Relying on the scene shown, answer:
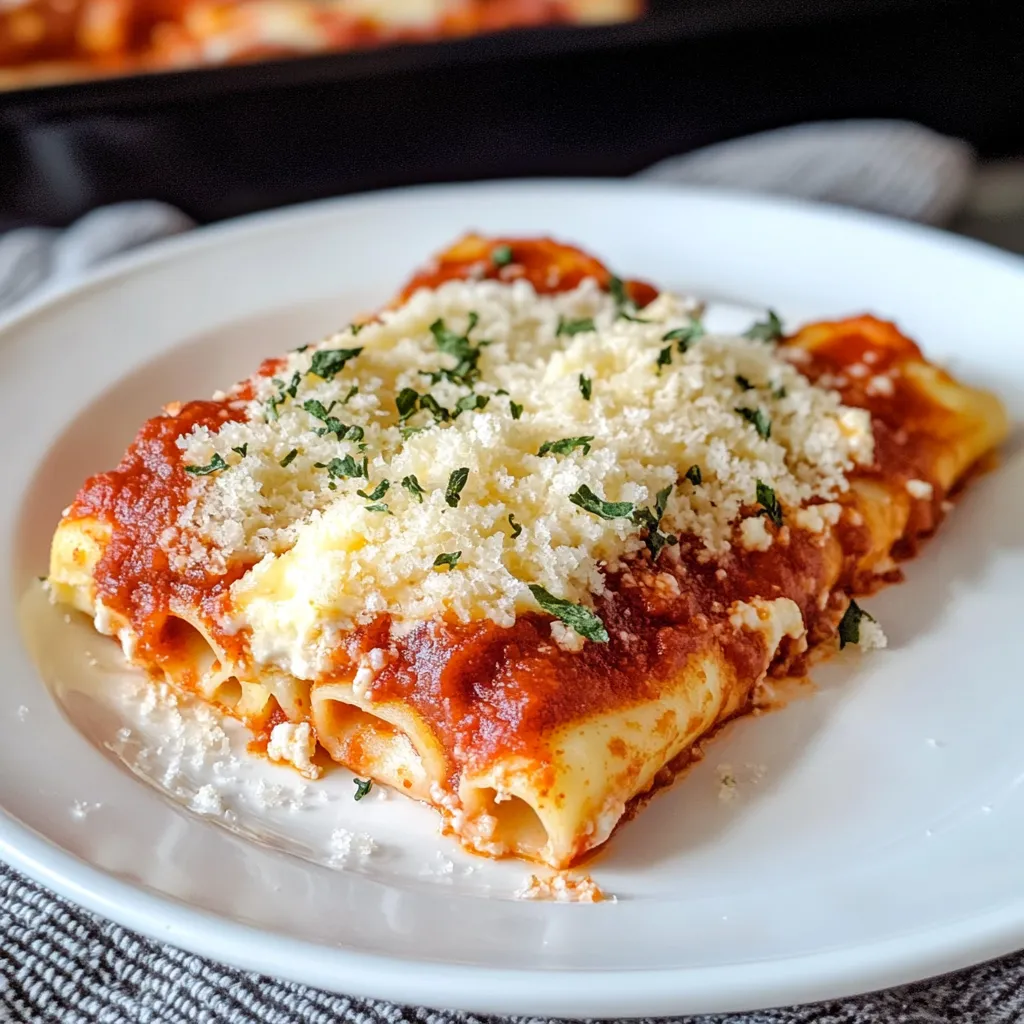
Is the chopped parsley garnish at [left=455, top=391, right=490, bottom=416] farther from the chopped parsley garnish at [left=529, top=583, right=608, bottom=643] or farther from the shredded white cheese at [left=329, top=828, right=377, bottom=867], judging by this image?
the shredded white cheese at [left=329, top=828, right=377, bottom=867]

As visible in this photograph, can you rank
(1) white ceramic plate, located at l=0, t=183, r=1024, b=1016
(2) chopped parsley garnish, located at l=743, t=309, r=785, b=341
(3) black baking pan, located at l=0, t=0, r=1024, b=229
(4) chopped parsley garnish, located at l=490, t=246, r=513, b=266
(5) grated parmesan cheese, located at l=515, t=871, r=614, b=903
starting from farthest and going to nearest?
(3) black baking pan, located at l=0, t=0, r=1024, b=229
(4) chopped parsley garnish, located at l=490, t=246, r=513, b=266
(2) chopped parsley garnish, located at l=743, t=309, r=785, b=341
(5) grated parmesan cheese, located at l=515, t=871, r=614, b=903
(1) white ceramic plate, located at l=0, t=183, r=1024, b=1016

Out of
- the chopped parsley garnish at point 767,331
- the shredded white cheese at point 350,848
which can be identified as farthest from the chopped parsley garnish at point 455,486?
the chopped parsley garnish at point 767,331

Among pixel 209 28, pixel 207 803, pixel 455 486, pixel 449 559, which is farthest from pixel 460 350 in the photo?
pixel 209 28

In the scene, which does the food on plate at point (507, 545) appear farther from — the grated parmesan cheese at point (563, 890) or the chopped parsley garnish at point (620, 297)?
the chopped parsley garnish at point (620, 297)

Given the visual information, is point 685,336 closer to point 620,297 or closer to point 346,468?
point 620,297

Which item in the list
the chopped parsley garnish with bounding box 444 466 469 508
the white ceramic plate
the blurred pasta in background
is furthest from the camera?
the blurred pasta in background

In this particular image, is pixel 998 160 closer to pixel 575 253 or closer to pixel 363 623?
pixel 575 253

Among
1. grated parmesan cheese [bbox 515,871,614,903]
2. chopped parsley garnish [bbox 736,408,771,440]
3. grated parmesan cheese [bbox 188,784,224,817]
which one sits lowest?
grated parmesan cheese [bbox 515,871,614,903]

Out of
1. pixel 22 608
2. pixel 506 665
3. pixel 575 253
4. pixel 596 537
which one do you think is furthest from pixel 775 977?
pixel 575 253

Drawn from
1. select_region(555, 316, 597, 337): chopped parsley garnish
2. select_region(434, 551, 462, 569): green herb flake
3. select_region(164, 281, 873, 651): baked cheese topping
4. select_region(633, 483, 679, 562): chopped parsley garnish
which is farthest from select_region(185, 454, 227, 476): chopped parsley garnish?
select_region(555, 316, 597, 337): chopped parsley garnish
